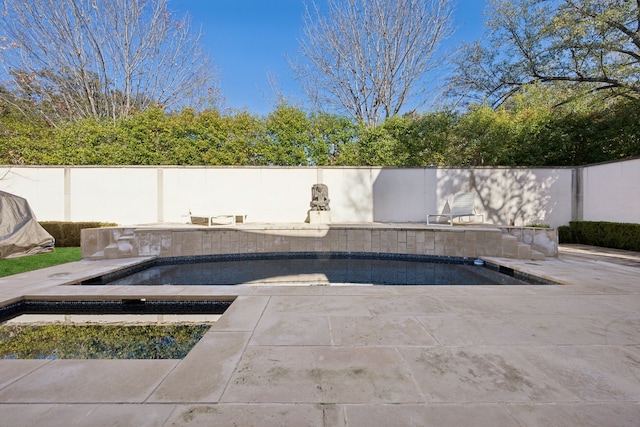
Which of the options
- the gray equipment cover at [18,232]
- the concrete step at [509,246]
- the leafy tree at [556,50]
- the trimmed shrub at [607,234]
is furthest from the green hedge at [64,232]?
the leafy tree at [556,50]

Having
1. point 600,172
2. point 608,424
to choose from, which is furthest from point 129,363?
point 600,172

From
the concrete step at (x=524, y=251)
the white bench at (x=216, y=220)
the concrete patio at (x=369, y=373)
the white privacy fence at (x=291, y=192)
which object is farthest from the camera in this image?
the white privacy fence at (x=291, y=192)

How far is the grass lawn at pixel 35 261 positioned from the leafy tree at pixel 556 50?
47.7 ft

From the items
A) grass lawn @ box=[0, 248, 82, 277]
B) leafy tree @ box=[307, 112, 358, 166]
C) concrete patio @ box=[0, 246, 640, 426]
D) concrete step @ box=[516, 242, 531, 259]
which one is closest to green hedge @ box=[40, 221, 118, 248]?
grass lawn @ box=[0, 248, 82, 277]

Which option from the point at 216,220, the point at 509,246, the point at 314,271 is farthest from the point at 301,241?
the point at 509,246

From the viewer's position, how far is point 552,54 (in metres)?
11.0

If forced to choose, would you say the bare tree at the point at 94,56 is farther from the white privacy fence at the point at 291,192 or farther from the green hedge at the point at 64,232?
the green hedge at the point at 64,232

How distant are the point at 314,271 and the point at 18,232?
6272 millimetres

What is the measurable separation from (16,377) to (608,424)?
3.05 m

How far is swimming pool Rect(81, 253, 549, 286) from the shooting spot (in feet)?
15.6

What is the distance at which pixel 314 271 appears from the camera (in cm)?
549

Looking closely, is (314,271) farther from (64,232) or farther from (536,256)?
(64,232)

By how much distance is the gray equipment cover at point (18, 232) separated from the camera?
19.7 ft

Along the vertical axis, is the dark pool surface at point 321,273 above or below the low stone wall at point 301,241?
below
